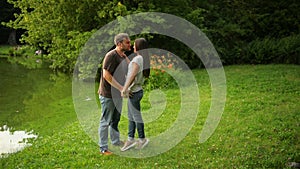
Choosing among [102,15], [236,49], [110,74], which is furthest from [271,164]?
[236,49]

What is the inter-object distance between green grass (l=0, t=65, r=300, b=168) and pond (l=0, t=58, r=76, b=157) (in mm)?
756

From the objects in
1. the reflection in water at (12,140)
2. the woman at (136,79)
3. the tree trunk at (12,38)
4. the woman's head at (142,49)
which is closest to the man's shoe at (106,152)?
the woman at (136,79)

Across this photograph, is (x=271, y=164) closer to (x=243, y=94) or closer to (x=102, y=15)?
(x=243, y=94)

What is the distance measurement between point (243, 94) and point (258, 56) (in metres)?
8.86

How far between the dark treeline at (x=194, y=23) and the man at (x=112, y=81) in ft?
31.9

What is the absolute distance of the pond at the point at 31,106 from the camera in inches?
386

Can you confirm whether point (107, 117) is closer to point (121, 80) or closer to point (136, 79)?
point (121, 80)

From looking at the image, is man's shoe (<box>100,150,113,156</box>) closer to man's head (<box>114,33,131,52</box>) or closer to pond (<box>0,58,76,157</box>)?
man's head (<box>114,33,131,52</box>)

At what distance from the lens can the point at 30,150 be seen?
25.1 ft

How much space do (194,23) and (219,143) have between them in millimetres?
12591

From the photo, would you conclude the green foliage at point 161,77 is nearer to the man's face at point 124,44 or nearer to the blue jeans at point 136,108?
the blue jeans at point 136,108

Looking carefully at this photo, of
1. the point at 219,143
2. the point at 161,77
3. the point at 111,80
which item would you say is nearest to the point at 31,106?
the point at 161,77

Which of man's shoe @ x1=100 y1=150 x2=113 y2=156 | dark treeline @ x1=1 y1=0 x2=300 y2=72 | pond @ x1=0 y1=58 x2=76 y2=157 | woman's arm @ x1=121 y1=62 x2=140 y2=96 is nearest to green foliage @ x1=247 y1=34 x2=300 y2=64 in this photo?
dark treeline @ x1=1 y1=0 x2=300 y2=72

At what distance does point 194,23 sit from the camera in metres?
18.9
